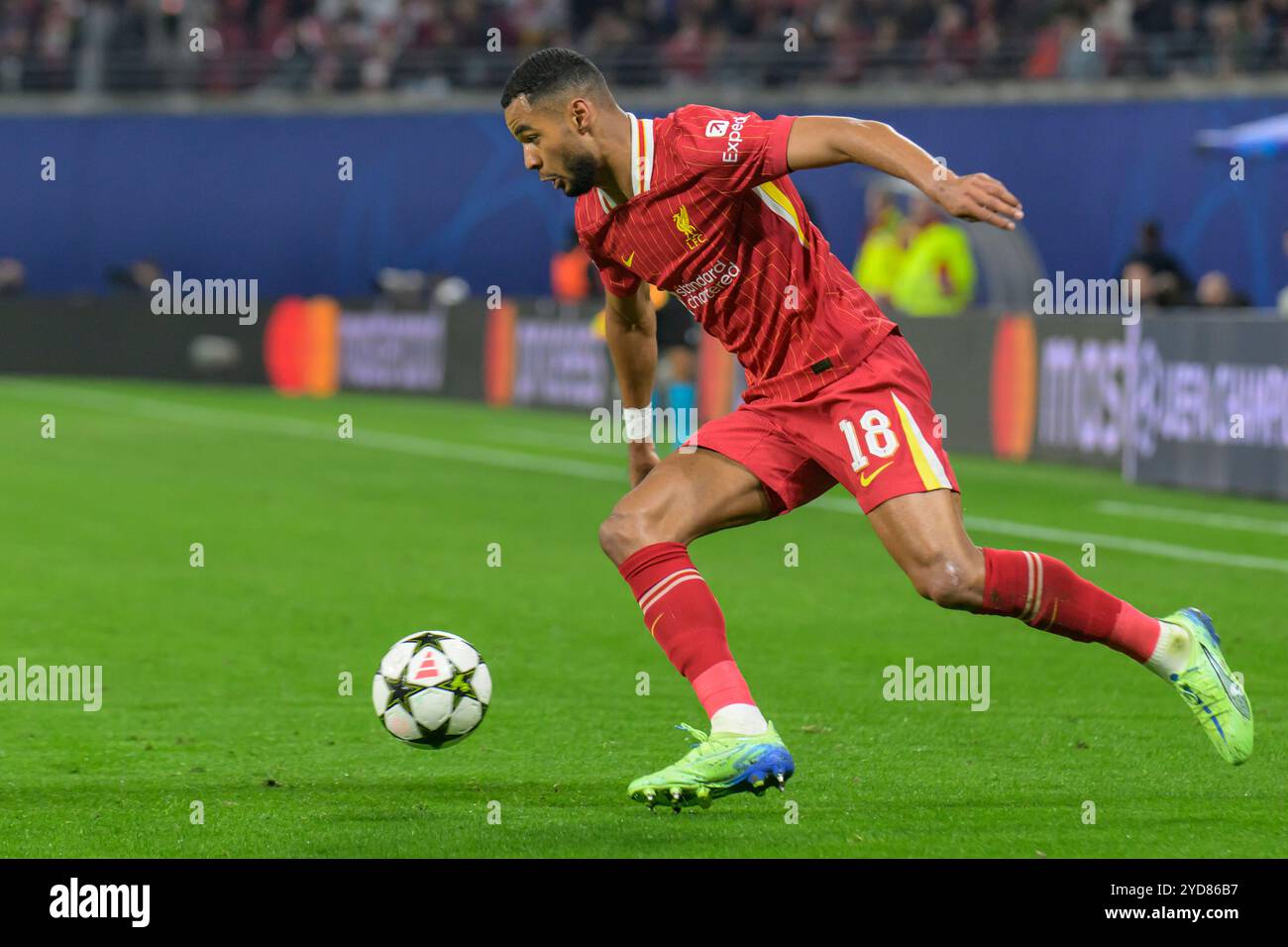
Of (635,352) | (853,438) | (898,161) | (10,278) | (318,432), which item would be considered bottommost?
(853,438)

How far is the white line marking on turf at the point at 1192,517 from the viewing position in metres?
14.1

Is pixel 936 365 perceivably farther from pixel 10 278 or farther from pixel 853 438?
pixel 10 278

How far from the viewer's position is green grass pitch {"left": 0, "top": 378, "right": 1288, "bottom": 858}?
239 inches

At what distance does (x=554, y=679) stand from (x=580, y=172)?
3.14m

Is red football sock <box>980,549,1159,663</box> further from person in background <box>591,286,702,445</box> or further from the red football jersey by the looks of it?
person in background <box>591,286,702,445</box>

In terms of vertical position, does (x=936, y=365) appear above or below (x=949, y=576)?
above

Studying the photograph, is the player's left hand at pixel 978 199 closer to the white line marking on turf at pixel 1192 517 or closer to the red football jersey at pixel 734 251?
the red football jersey at pixel 734 251

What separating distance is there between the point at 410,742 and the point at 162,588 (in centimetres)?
517

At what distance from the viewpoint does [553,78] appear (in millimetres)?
6121

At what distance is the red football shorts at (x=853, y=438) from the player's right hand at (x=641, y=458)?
Answer: 307mm

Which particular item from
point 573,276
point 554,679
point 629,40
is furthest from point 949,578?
point 629,40

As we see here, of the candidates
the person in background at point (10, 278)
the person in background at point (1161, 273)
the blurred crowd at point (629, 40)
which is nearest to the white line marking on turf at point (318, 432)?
the person in background at point (10, 278)

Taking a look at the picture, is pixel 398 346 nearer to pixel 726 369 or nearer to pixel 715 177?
pixel 726 369

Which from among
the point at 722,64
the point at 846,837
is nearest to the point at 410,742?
the point at 846,837
